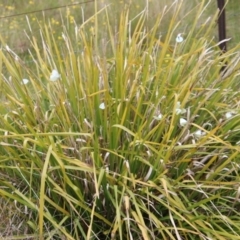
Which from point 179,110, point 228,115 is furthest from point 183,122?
point 228,115

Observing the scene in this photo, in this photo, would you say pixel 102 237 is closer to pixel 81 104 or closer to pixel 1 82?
pixel 81 104

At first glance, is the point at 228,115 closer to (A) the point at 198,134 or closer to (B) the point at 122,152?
(A) the point at 198,134

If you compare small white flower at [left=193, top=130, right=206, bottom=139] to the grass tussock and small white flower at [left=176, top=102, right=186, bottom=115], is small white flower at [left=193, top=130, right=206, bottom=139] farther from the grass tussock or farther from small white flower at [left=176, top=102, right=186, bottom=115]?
small white flower at [left=176, top=102, right=186, bottom=115]

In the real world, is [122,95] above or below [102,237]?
above

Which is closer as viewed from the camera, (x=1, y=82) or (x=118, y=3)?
(x=1, y=82)

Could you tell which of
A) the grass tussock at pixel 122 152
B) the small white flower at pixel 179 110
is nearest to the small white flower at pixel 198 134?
the grass tussock at pixel 122 152

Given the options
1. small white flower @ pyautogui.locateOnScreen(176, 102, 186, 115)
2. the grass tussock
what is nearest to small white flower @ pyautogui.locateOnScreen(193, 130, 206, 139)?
the grass tussock

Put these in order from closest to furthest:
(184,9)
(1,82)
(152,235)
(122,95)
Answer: (152,235)
(122,95)
(1,82)
(184,9)

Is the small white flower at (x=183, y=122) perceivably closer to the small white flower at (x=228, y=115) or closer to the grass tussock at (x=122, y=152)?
the grass tussock at (x=122, y=152)

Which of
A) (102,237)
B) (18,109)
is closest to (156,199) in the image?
(102,237)
